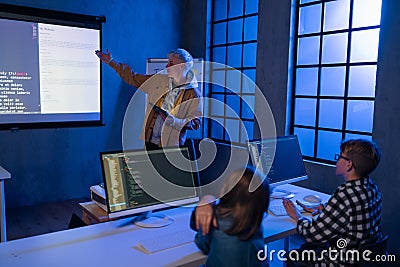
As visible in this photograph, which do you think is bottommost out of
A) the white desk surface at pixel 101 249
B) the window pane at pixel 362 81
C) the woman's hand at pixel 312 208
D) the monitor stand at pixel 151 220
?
the white desk surface at pixel 101 249

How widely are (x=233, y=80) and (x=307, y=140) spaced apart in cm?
133

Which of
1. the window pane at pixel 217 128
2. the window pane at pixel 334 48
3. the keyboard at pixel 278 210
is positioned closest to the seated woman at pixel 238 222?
the keyboard at pixel 278 210

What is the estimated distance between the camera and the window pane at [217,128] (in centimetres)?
494

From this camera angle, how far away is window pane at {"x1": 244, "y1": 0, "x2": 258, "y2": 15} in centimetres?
436

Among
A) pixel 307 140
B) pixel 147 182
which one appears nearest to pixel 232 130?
pixel 307 140

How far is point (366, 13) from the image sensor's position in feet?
10.8

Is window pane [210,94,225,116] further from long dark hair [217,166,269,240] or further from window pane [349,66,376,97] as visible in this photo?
long dark hair [217,166,269,240]

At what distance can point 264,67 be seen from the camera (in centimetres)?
408

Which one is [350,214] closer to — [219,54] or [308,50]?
[308,50]

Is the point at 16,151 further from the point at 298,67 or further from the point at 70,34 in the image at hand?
the point at 298,67

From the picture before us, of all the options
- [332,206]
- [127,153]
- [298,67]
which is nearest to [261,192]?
[332,206]

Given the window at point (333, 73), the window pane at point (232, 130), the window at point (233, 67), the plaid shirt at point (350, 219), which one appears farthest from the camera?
the window pane at point (232, 130)

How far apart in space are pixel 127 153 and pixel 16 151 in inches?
113

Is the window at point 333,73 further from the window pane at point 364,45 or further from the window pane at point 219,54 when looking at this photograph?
the window pane at point 219,54
